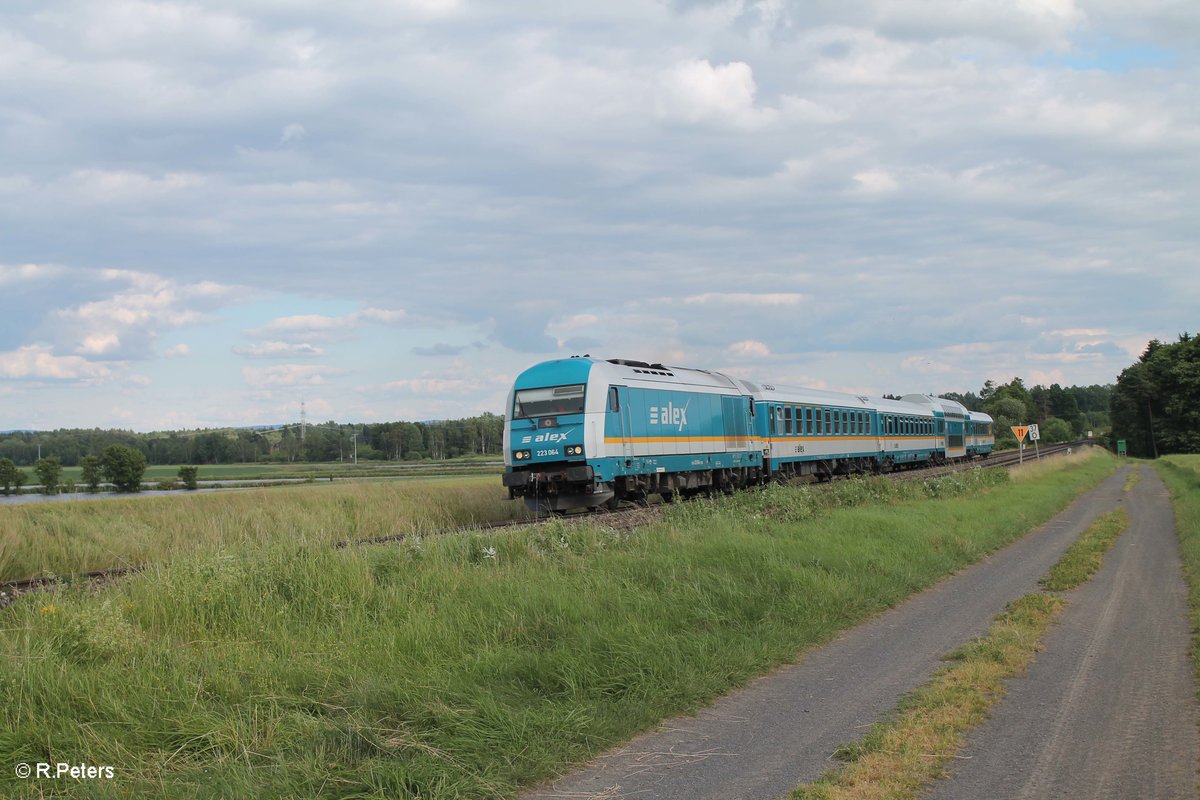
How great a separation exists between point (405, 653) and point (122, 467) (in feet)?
181

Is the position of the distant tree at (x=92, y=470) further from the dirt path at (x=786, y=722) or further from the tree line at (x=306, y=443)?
the dirt path at (x=786, y=722)

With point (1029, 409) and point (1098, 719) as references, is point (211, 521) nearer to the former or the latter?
point (1098, 719)

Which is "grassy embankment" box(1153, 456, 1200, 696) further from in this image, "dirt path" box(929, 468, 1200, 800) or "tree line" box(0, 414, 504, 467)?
"tree line" box(0, 414, 504, 467)

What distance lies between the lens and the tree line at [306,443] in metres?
106

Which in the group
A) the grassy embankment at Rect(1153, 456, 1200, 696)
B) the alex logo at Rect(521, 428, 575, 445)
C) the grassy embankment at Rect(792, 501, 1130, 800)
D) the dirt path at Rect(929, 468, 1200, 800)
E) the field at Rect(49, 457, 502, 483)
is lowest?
the field at Rect(49, 457, 502, 483)

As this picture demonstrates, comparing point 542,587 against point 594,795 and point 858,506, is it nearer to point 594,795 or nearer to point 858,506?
point 594,795

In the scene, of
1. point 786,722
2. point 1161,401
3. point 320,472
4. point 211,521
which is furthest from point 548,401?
point 1161,401

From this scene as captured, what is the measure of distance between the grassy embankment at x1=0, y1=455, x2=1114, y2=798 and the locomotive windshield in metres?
8.66

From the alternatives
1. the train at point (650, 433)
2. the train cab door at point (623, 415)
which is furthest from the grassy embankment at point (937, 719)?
the train cab door at point (623, 415)

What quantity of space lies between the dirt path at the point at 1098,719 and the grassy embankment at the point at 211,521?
7.55m

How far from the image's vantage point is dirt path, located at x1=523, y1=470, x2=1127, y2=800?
546 centimetres

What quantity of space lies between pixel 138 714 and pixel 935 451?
53316mm

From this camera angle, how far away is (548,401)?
2247 cm

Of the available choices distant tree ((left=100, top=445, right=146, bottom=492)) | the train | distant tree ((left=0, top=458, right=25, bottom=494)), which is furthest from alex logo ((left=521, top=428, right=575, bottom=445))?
distant tree ((left=0, top=458, right=25, bottom=494))
